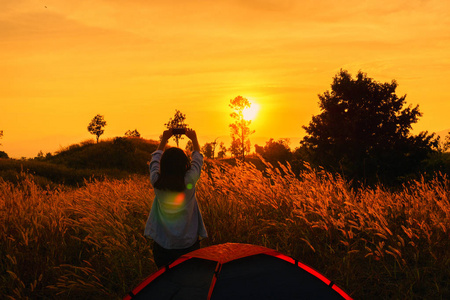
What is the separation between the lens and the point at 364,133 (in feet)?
86.5

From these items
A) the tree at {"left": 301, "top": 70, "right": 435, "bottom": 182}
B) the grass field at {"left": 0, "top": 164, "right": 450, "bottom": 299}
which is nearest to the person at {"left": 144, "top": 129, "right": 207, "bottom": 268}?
the grass field at {"left": 0, "top": 164, "right": 450, "bottom": 299}

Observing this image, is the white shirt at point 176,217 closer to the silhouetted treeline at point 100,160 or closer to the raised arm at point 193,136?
the raised arm at point 193,136

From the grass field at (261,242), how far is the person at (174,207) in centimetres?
136

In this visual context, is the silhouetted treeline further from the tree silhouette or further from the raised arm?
the raised arm

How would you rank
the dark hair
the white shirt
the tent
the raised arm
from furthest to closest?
the raised arm → the white shirt → the dark hair → the tent

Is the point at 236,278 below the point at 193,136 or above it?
below

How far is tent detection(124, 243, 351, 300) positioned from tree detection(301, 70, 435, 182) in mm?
20703

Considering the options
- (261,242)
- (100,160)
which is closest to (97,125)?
(100,160)

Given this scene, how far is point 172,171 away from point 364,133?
2361 centimetres

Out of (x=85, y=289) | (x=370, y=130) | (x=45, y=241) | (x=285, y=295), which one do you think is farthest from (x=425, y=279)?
(x=370, y=130)

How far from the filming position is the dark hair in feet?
15.0

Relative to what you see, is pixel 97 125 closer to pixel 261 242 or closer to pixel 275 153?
pixel 275 153

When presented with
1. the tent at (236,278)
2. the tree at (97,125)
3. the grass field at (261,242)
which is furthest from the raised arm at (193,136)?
the tree at (97,125)

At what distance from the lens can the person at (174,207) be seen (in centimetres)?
461
